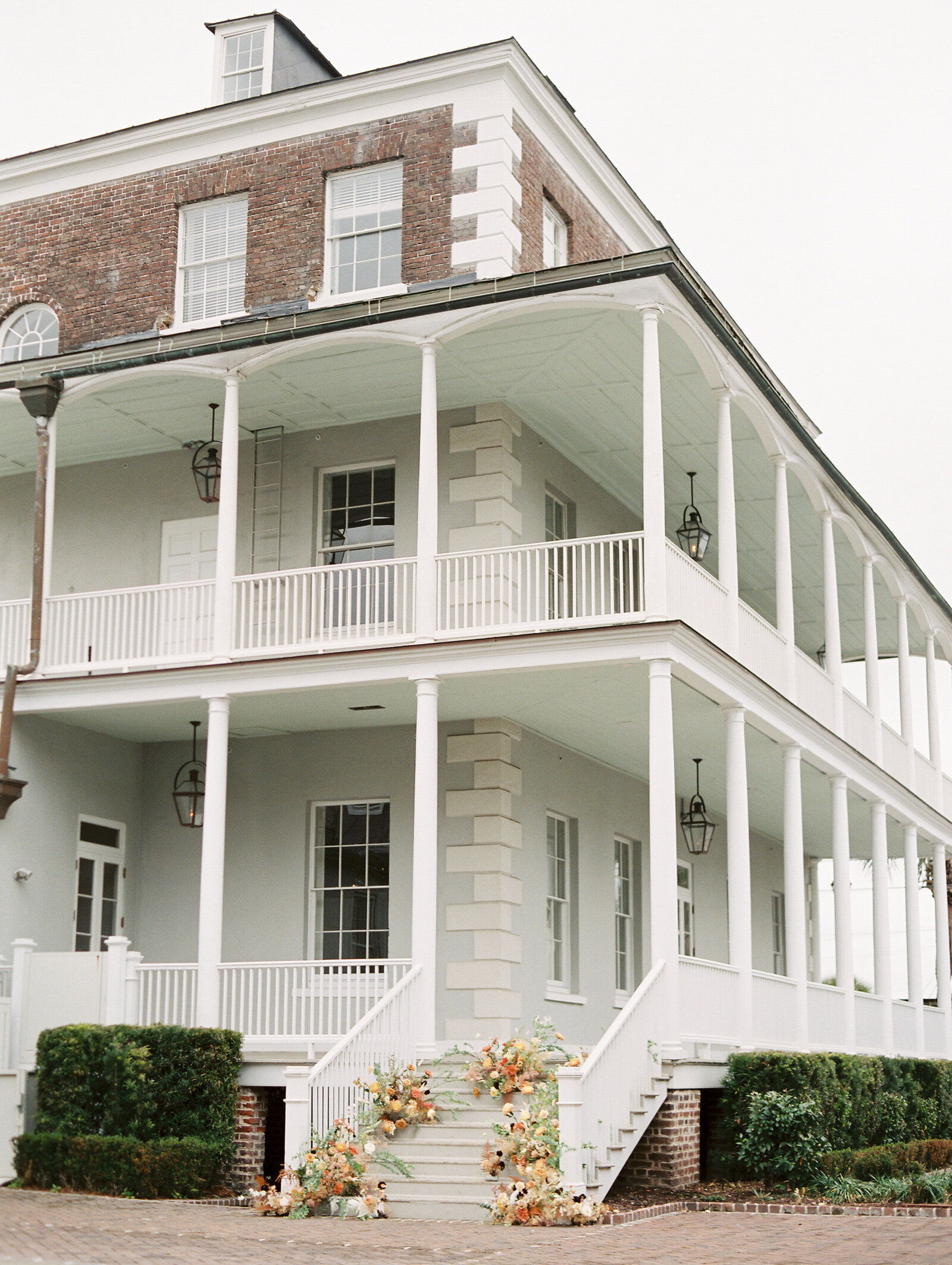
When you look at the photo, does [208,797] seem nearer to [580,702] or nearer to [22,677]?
[22,677]

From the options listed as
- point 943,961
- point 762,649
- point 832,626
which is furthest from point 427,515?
point 943,961

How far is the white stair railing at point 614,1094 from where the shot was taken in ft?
38.0

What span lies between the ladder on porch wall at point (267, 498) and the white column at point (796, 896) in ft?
20.2

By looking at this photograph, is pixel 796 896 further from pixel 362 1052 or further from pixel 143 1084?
pixel 143 1084

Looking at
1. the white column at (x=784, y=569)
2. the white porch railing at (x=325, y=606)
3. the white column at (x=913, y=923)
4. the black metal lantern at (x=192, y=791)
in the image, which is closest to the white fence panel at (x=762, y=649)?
the white column at (x=784, y=569)

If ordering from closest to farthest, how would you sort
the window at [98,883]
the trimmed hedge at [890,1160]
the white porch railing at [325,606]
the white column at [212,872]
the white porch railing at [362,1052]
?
the white porch railing at [362,1052] → the trimmed hedge at [890,1160] → the white column at [212,872] → the white porch railing at [325,606] → the window at [98,883]

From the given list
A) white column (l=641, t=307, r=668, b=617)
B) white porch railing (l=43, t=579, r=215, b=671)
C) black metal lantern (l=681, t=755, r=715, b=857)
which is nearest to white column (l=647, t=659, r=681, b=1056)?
white column (l=641, t=307, r=668, b=617)

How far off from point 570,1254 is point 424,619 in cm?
684

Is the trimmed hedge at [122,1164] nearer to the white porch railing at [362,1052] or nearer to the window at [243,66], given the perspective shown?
the white porch railing at [362,1052]

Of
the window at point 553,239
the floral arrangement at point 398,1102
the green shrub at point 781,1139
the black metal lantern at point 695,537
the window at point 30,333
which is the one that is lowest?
the green shrub at point 781,1139

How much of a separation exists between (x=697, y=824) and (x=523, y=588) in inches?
209

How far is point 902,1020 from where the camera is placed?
68.7 feet

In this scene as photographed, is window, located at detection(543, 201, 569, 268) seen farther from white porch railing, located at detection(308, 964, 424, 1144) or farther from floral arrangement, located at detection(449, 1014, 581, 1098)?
floral arrangement, located at detection(449, 1014, 581, 1098)

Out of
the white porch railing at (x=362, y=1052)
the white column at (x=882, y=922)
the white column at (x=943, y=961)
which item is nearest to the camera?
the white porch railing at (x=362, y=1052)
